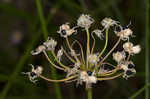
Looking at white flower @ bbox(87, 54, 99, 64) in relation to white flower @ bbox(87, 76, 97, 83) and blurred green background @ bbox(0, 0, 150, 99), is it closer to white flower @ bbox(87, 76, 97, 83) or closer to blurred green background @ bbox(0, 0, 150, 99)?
white flower @ bbox(87, 76, 97, 83)

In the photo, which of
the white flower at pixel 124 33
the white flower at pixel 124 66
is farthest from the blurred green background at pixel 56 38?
the white flower at pixel 124 66

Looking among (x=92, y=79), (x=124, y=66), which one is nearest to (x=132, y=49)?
(x=124, y=66)

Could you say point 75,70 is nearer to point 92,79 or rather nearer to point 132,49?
point 92,79

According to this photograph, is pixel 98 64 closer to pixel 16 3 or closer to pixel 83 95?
pixel 83 95

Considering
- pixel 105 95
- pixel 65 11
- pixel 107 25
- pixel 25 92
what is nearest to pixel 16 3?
pixel 65 11

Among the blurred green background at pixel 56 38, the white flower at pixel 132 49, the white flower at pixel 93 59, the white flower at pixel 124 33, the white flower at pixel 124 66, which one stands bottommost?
the white flower at pixel 124 66

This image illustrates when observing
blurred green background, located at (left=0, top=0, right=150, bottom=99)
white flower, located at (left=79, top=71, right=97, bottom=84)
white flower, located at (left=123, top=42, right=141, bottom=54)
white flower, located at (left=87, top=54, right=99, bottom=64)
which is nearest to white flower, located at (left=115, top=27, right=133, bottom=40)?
white flower, located at (left=123, top=42, right=141, bottom=54)

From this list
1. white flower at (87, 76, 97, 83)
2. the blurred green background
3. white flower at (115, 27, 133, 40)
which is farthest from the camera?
the blurred green background

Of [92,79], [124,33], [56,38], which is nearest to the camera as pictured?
[92,79]

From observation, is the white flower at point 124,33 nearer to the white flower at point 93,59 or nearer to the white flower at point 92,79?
the white flower at point 93,59
